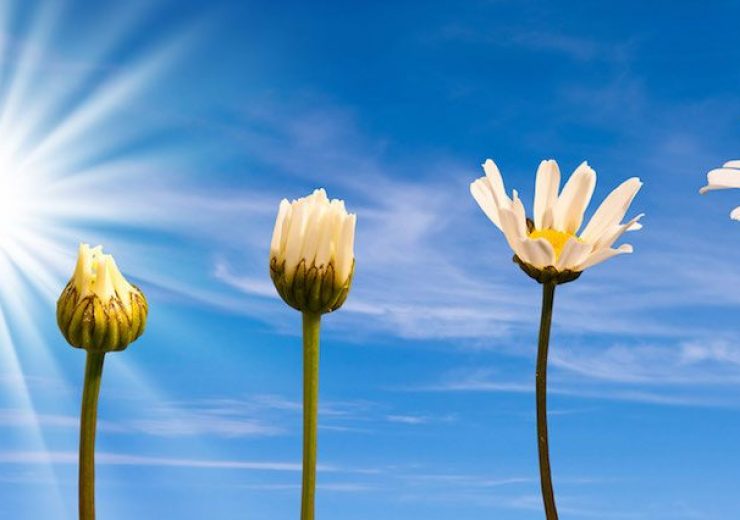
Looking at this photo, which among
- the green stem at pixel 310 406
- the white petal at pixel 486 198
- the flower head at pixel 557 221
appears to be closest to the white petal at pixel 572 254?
the flower head at pixel 557 221

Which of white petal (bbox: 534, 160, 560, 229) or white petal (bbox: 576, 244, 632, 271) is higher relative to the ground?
white petal (bbox: 534, 160, 560, 229)

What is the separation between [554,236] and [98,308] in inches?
69.8

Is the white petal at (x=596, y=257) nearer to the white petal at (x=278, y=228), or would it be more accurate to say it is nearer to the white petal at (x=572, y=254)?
the white petal at (x=572, y=254)

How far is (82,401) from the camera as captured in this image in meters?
3.64

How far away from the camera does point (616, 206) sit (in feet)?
12.2

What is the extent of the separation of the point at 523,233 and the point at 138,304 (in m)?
1.50

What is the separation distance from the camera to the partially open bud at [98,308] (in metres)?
3.66

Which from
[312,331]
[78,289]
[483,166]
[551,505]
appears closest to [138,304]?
[78,289]

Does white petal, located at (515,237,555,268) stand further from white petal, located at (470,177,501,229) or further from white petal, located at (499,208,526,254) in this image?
white petal, located at (470,177,501,229)

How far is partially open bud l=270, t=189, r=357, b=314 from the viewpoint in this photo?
3.32 meters

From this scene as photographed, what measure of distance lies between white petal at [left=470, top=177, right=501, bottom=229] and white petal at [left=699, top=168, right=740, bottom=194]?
73 cm

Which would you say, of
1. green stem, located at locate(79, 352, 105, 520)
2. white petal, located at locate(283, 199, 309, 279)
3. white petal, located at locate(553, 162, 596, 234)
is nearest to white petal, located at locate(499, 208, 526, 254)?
Result: white petal, located at locate(553, 162, 596, 234)

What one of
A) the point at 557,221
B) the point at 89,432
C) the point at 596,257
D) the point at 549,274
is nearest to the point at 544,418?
the point at 549,274

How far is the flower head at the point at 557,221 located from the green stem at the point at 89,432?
63.0 inches
